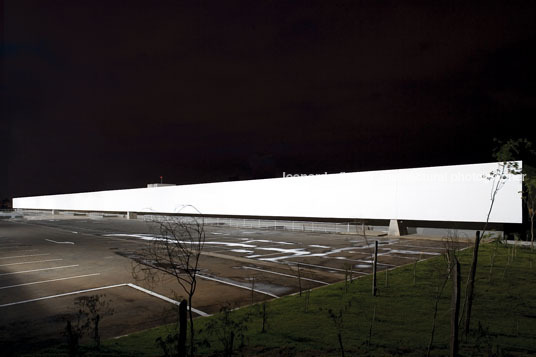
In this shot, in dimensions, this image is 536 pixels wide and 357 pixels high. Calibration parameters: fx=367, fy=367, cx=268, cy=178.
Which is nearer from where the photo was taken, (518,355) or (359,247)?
(518,355)

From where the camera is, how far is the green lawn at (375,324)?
600 centimetres

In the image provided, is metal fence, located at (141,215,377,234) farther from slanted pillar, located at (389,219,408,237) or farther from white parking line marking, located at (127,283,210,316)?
white parking line marking, located at (127,283,210,316)

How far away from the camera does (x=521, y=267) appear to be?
13711mm

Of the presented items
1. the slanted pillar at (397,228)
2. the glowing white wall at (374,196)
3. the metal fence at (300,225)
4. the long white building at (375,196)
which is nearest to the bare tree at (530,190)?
the long white building at (375,196)

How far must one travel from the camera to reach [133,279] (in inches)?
499

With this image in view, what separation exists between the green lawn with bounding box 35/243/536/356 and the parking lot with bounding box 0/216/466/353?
953 mm

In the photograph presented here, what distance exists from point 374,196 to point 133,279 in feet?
74.3

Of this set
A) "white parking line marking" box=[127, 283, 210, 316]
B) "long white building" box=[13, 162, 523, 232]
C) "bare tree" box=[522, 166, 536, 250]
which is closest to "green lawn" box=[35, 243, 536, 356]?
"white parking line marking" box=[127, 283, 210, 316]

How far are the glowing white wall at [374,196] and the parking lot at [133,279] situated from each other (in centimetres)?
413

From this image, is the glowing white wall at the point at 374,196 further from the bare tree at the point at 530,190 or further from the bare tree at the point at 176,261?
the bare tree at the point at 530,190

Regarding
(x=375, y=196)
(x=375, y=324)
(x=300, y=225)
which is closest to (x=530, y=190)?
(x=375, y=324)

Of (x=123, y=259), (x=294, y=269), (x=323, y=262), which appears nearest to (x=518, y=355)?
(x=294, y=269)

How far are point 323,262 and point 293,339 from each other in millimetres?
10240

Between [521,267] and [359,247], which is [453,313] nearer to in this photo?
[521,267]
